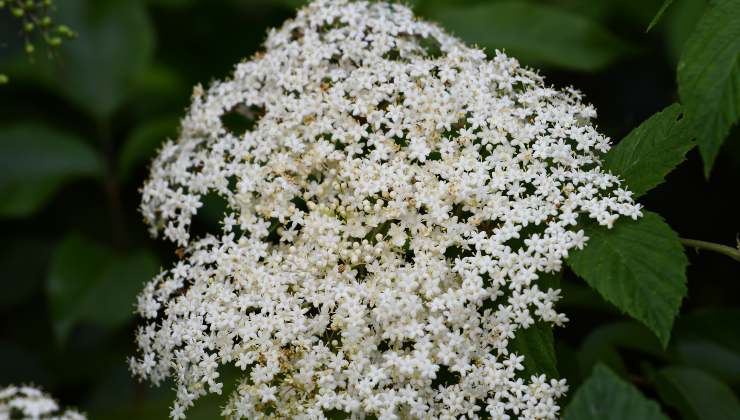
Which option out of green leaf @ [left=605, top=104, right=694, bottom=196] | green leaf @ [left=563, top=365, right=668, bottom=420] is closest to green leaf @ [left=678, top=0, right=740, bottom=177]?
green leaf @ [left=605, top=104, right=694, bottom=196]

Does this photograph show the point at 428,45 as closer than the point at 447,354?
No

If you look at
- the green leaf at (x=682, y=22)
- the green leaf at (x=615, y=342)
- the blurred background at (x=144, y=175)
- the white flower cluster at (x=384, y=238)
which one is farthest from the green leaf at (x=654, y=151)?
the green leaf at (x=682, y=22)

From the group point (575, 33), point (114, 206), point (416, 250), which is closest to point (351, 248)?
point (416, 250)

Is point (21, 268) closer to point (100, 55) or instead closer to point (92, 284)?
point (92, 284)

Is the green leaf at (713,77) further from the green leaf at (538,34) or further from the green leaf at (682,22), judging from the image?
the green leaf at (538,34)

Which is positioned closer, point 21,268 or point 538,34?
point 538,34

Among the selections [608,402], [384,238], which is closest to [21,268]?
[384,238]

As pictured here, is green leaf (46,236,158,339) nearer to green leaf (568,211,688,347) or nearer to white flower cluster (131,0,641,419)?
white flower cluster (131,0,641,419)

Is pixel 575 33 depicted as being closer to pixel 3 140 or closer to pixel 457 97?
pixel 457 97
